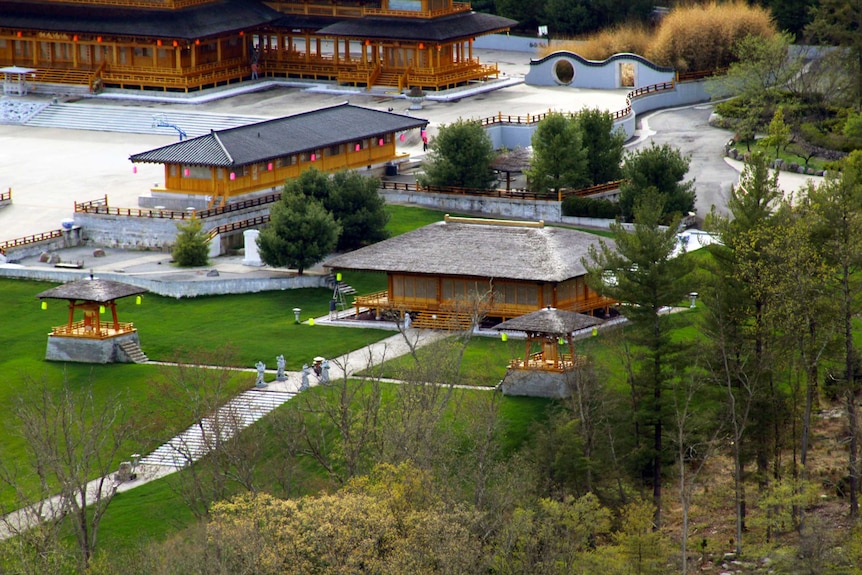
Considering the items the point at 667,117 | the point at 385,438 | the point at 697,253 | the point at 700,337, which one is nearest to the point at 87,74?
the point at 667,117

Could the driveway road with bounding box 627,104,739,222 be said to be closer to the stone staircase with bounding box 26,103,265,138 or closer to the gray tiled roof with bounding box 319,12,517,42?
the gray tiled roof with bounding box 319,12,517,42

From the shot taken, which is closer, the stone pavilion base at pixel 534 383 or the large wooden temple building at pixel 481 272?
the stone pavilion base at pixel 534 383

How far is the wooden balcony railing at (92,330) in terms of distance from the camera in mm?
68188

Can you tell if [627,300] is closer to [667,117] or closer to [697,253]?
[697,253]

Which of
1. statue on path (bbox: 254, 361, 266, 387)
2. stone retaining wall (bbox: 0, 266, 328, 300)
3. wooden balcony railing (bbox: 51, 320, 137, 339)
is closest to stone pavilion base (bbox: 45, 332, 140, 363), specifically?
wooden balcony railing (bbox: 51, 320, 137, 339)

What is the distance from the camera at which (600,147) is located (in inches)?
3460

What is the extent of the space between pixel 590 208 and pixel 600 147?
195 inches

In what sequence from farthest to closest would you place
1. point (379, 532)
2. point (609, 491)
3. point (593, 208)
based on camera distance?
point (593, 208), point (609, 491), point (379, 532)

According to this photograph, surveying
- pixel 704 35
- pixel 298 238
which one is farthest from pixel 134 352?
pixel 704 35

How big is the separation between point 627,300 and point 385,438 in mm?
12290

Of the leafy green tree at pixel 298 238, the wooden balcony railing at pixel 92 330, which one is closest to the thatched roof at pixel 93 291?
the wooden balcony railing at pixel 92 330

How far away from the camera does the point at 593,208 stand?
8381cm

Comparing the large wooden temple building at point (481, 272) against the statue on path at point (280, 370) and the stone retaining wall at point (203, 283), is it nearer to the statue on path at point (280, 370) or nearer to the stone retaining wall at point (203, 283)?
the stone retaining wall at point (203, 283)

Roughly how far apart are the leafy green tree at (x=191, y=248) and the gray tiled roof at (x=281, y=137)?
5144 millimetres
